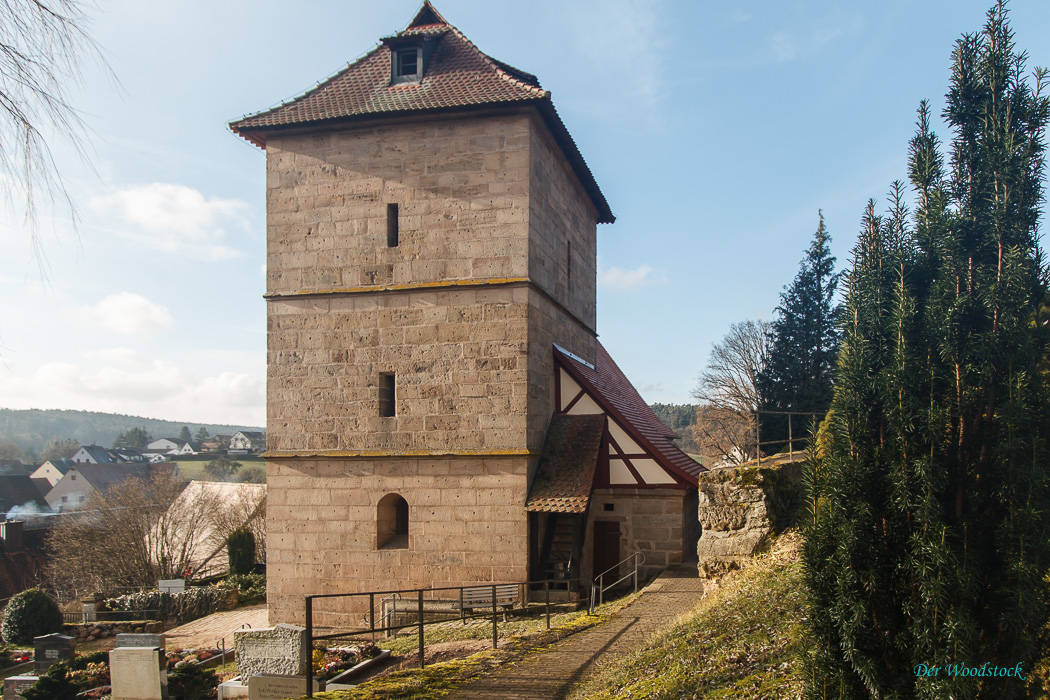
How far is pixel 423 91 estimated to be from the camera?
13.0m

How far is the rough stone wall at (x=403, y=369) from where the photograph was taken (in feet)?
39.9

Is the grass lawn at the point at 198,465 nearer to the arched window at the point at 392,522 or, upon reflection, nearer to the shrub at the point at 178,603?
the shrub at the point at 178,603

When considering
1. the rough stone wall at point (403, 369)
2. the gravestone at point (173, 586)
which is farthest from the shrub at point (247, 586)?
the rough stone wall at point (403, 369)

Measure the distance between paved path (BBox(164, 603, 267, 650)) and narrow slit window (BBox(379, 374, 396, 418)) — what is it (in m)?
6.97

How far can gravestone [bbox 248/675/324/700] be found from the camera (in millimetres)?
8477

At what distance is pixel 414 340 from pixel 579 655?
6510 millimetres

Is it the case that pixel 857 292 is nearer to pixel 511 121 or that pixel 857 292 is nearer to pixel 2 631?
pixel 511 121

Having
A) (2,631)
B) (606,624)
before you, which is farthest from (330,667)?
(2,631)

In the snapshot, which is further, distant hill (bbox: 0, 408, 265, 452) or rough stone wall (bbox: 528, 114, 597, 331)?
distant hill (bbox: 0, 408, 265, 452)

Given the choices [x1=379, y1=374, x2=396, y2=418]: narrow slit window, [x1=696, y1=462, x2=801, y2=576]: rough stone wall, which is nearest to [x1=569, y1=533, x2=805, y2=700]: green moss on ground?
[x1=696, y1=462, x2=801, y2=576]: rough stone wall

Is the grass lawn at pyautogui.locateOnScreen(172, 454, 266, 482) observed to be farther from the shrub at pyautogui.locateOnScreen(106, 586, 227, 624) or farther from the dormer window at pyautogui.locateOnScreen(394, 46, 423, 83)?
the dormer window at pyautogui.locateOnScreen(394, 46, 423, 83)

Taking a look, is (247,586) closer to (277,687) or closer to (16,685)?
(16,685)

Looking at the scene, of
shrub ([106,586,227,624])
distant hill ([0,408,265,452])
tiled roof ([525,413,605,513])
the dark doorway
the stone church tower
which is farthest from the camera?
distant hill ([0,408,265,452])

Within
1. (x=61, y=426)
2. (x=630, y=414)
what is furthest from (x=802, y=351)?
(x=61, y=426)
